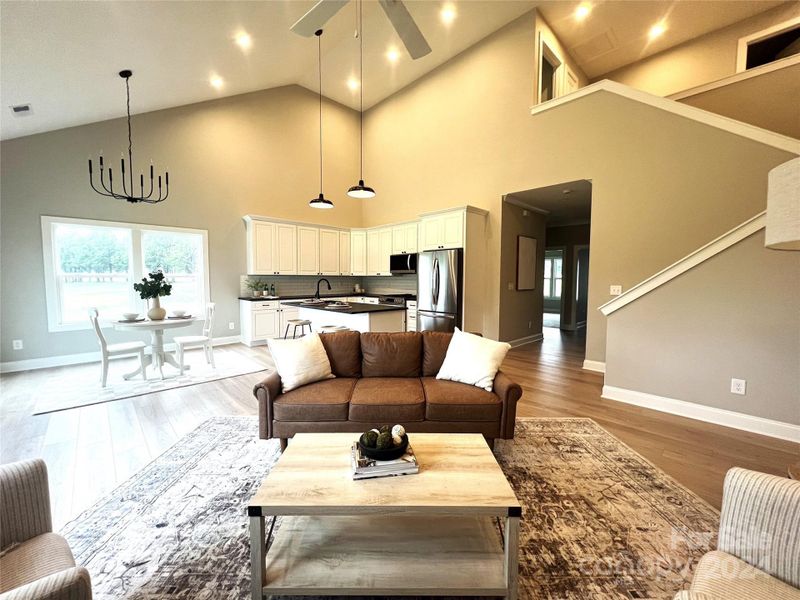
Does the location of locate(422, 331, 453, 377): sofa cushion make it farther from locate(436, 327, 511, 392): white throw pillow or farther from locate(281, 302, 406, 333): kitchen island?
locate(281, 302, 406, 333): kitchen island

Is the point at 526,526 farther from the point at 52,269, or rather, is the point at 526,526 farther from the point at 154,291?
the point at 52,269

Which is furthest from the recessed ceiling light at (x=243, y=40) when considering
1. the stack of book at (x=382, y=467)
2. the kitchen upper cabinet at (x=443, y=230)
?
the stack of book at (x=382, y=467)

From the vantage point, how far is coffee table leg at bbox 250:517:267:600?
125cm

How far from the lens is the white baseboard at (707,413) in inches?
108

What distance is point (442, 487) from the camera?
1404 millimetres

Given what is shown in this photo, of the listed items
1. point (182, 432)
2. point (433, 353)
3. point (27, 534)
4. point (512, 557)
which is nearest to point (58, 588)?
point (27, 534)

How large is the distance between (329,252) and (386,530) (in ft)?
22.1

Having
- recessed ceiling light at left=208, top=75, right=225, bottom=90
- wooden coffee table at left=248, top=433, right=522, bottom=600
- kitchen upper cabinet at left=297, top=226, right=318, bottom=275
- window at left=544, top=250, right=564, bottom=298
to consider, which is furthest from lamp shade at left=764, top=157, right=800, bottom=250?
window at left=544, top=250, right=564, bottom=298

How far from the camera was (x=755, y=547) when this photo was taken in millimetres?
1062

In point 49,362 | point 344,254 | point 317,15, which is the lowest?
point 49,362

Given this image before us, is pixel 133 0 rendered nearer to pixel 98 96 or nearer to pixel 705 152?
pixel 98 96

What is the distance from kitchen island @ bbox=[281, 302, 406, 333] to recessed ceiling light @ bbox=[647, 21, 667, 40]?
6006 millimetres

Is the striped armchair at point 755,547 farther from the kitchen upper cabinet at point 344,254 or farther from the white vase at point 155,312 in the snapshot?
the kitchen upper cabinet at point 344,254

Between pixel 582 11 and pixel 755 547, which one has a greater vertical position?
pixel 582 11
